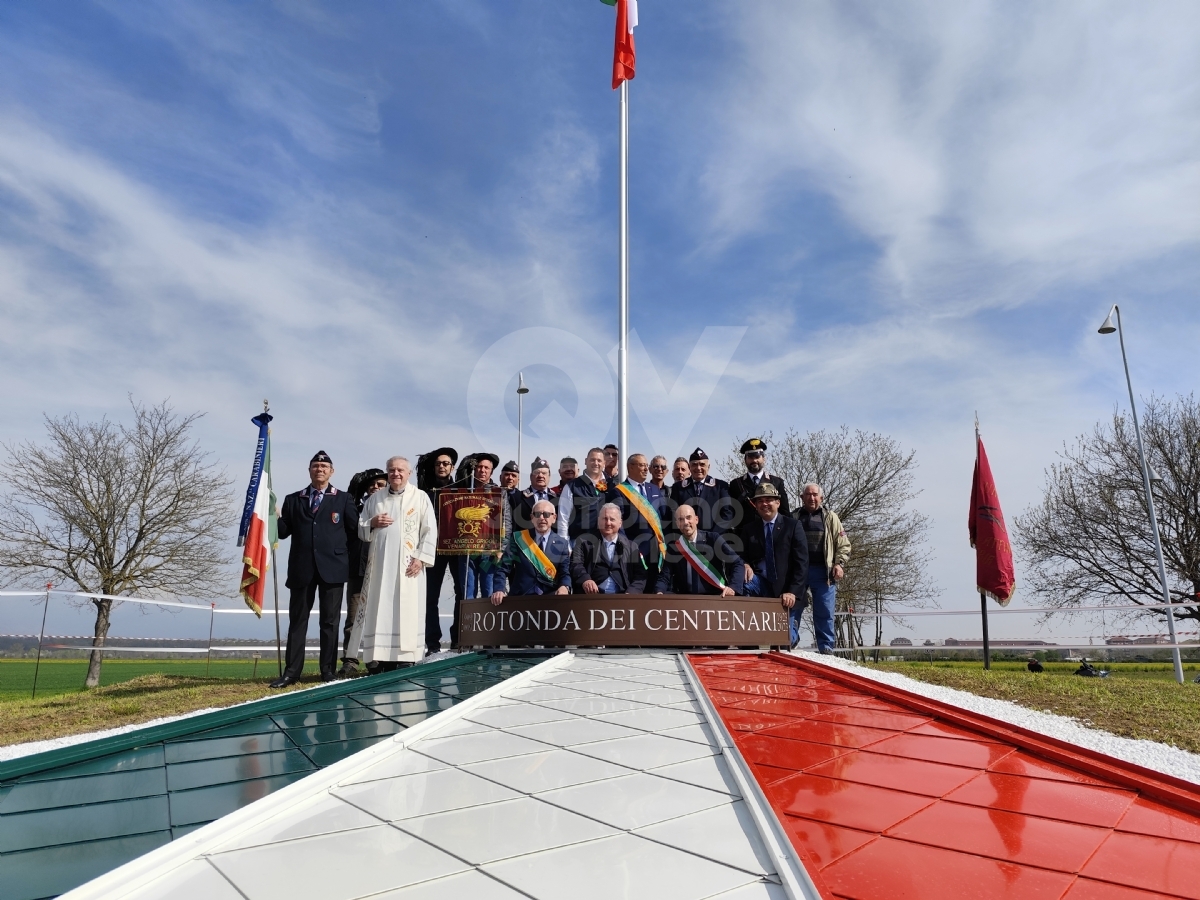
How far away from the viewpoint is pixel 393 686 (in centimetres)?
520

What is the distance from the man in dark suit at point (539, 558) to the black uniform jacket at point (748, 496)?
82.2 inches

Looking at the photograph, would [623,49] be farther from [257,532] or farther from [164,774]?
[164,774]

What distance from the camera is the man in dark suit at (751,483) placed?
8383 mm

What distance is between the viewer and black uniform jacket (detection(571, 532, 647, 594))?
746 cm

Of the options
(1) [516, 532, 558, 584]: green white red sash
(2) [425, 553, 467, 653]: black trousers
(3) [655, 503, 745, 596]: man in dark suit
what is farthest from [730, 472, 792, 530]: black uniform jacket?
(2) [425, 553, 467, 653]: black trousers

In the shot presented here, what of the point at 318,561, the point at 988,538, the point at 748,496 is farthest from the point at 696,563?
the point at 988,538

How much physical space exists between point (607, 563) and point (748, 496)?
208 cm

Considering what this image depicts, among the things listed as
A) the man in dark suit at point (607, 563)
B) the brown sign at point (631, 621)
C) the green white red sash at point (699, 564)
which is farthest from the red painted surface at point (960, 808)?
the man in dark suit at point (607, 563)

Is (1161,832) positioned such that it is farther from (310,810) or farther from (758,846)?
(310,810)

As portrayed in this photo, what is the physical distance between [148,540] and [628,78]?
14074mm

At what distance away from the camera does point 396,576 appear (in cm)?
720

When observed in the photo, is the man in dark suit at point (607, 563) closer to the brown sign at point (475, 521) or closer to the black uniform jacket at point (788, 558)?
the brown sign at point (475, 521)

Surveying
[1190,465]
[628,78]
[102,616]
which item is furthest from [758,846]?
[1190,465]

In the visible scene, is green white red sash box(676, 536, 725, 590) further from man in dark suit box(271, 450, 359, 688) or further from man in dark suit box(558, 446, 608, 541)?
man in dark suit box(271, 450, 359, 688)
